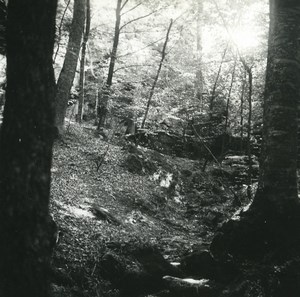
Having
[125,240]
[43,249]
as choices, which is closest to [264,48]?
[125,240]

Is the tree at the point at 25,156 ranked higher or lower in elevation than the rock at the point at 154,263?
higher

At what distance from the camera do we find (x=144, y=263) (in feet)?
18.5

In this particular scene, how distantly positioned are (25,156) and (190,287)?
11.5 ft

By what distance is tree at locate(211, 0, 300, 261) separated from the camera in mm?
5266

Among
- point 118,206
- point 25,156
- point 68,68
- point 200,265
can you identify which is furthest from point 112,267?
point 68,68

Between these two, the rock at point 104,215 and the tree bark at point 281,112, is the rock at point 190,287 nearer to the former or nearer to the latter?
the tree bark at point 281,112

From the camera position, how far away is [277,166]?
5.53 meters

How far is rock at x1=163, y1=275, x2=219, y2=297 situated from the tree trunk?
292 inches

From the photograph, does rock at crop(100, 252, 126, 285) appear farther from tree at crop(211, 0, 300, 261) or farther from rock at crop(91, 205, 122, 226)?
rock at crop(91, 205, 122, 226)

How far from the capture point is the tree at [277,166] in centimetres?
527

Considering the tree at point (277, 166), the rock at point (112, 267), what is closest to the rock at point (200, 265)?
the tree at point (277, 166)

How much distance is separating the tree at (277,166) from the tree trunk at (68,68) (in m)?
7.26

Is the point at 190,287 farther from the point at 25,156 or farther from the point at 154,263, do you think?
the point at 25,156

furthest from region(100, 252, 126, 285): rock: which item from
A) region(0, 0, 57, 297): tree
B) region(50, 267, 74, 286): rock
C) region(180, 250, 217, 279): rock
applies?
region(0, 0, 57, 297): tree
